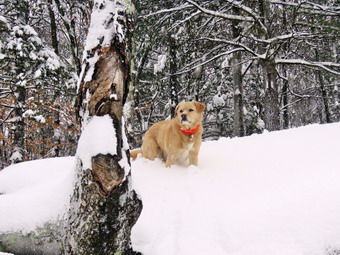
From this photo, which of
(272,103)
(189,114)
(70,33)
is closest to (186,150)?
(189,114)

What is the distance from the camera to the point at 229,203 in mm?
2732

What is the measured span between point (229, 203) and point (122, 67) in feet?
6.01

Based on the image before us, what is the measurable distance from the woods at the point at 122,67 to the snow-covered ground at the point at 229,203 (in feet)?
1.42

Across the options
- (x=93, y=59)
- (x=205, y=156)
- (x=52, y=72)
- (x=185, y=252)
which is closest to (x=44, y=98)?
(x=52, y=72)

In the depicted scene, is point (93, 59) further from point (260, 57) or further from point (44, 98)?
point (44, 98)

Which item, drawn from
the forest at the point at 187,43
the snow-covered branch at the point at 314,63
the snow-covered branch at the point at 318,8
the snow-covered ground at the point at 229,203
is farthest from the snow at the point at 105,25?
the snow-covered branch at the point at 314,63

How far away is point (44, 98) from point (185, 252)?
10632 millimetres

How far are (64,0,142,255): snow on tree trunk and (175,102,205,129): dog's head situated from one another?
1999 millimetres

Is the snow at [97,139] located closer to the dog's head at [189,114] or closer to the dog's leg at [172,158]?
the dog's head at [189,114]

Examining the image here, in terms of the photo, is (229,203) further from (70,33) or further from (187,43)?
(70,33)

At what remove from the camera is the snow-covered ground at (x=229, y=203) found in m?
2.09

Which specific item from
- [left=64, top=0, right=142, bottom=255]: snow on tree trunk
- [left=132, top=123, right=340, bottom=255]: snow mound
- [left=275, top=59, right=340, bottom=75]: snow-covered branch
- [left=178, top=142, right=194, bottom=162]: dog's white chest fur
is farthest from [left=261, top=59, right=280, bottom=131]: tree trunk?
[left=64, top=0, right=142, bottom=255]: snow on tree trunk

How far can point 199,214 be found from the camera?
2.61 metres

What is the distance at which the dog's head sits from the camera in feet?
13.7
